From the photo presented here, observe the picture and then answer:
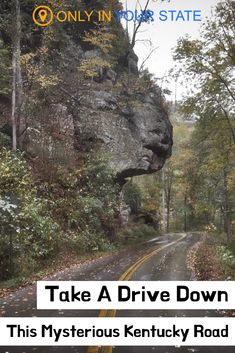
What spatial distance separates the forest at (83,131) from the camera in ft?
56.0

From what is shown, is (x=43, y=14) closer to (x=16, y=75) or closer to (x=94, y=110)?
(x=16, y=75)

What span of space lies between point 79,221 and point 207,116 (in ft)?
32.8

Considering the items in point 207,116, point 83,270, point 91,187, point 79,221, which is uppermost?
point 207,116

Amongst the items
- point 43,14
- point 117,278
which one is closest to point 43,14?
point 43,14

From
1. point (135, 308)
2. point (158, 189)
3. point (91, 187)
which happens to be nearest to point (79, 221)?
point (91, 187)

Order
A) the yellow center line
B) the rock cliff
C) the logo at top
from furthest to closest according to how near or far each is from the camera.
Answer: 1. the logo at top
2. the rock cliff
3. the yellow center line

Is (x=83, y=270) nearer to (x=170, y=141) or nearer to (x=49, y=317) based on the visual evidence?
(x=49, y=317)

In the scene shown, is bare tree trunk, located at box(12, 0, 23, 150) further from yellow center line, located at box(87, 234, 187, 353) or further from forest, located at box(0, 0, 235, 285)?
yellow center line, located at box(87, 234, 187, 353)

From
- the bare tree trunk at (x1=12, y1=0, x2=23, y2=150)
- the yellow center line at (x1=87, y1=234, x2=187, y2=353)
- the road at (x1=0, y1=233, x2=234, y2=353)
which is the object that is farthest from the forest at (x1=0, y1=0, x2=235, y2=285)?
the yellow center line at (x1=87, y1=234, x2=187, y2=353)

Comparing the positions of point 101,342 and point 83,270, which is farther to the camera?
point 83,270

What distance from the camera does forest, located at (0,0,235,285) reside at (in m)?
17.1

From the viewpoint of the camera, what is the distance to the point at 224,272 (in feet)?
46.5

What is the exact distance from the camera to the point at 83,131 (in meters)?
28.0

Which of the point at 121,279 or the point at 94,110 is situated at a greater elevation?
the point at 94,110
